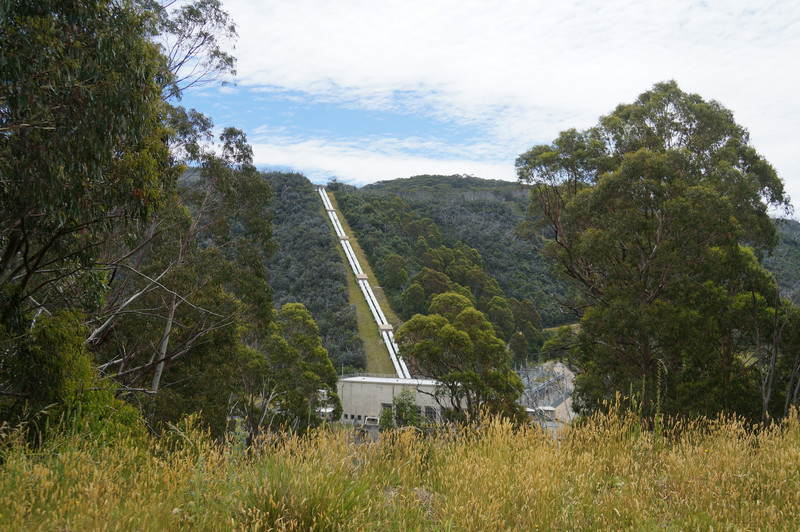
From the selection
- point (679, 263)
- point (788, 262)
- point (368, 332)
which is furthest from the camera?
point (368, 332)

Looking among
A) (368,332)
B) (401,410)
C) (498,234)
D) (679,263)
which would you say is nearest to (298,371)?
(401,410)

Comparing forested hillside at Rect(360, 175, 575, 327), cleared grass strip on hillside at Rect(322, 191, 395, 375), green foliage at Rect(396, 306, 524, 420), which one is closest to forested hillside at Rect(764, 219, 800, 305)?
green foliage at Rect(396, 306, 524, 420)

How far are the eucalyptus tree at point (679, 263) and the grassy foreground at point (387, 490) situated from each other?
1099cm

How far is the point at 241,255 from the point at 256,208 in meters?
1.46

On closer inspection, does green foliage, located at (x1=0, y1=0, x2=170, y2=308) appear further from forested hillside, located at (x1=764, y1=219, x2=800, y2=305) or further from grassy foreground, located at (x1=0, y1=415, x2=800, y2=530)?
forested hillside, located at (x1=764, y1=219, x2=800, y2=305)

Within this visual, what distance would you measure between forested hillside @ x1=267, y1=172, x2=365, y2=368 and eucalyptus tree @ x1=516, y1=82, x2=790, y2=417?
20.7 metres

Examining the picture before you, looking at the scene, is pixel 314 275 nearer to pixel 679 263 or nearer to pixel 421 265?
pixel 421 265

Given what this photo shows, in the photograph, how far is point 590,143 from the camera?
18.0 meters

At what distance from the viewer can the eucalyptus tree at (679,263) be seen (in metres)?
14.2

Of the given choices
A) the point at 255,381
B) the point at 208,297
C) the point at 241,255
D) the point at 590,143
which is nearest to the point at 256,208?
the point at 241,255

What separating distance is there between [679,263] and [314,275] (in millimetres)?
31340

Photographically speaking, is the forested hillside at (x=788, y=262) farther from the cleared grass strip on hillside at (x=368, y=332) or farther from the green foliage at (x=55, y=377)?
the cleared grass strip on hillside at (x=368, y=332)

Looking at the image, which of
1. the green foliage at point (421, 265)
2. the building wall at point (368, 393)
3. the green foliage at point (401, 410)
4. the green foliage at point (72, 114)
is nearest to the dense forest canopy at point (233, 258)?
the green foliage at point (72, 114)

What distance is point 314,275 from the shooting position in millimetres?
42844
